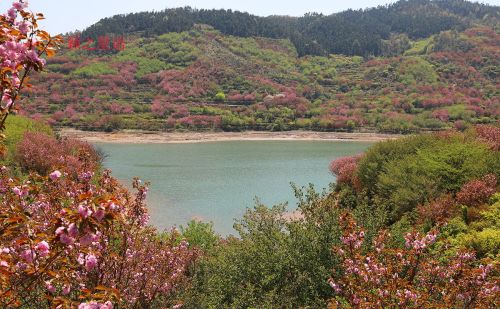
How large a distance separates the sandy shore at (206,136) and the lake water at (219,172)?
3.88 m

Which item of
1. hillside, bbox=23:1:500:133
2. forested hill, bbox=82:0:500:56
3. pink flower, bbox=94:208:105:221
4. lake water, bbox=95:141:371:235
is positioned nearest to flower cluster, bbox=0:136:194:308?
pink flower, bbox=94:208:105:221

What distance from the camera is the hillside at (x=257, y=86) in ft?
265

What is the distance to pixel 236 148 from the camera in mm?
63281

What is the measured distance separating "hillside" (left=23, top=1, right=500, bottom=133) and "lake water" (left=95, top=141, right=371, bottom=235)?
46.3 ft

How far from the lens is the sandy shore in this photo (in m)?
69.4

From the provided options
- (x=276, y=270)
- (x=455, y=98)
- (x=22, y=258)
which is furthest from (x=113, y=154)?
(x=455, y=98)

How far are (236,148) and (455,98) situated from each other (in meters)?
54.0

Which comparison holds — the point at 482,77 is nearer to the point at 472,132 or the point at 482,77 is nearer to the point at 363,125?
the point at 363,125

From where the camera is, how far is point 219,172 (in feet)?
138

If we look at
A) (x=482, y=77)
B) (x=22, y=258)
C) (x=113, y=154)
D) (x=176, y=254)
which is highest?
(x=482, y=77)

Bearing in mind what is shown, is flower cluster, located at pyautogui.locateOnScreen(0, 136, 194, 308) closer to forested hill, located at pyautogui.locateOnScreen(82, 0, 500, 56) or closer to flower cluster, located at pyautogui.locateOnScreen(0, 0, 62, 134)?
flower cluster, located at pyautogui.locateOnScreen(0, 0, 62, 134)

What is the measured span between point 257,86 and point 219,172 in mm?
65231

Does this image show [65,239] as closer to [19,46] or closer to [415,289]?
[19,46]

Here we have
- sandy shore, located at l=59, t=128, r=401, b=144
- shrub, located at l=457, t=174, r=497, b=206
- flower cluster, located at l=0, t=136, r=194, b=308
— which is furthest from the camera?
sandy shore, located at l=59, t=128, r=401, b=144
